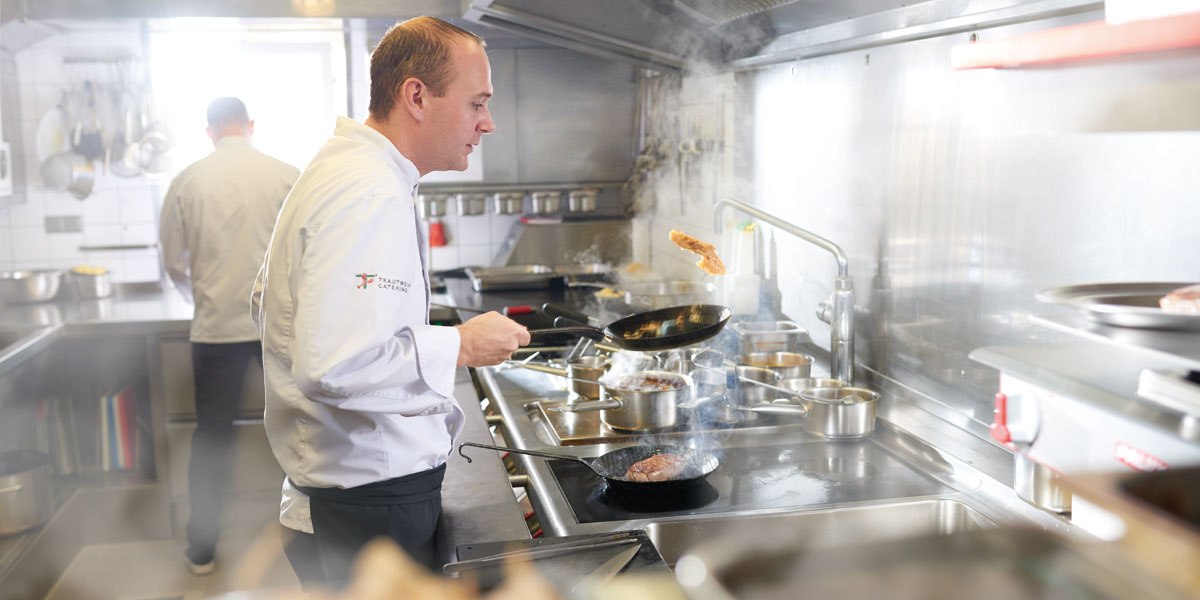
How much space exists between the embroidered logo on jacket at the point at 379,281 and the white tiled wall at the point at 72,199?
410cm

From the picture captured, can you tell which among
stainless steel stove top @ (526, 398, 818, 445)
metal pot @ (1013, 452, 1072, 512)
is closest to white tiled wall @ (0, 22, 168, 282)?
stainless steel stove top @ (526, 398, 818, 445)

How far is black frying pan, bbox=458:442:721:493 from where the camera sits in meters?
1.66

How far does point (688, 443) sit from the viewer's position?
6.68ft

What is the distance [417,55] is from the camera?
1.64 metres

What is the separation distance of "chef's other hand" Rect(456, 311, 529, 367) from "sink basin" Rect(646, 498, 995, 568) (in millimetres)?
387

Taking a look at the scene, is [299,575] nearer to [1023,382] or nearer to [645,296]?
[1023,382]

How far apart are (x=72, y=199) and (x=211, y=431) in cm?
192

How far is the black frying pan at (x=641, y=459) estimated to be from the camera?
1.66 m

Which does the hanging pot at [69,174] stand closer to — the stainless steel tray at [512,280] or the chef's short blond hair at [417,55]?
the stainless steel tray at [512,280]

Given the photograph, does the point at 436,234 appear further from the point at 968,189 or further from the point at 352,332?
the point at 352,332

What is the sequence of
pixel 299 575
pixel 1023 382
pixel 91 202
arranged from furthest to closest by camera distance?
pixel 91 202 → pixel 299 575 → pixel 1023 382

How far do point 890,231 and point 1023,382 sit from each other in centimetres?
105

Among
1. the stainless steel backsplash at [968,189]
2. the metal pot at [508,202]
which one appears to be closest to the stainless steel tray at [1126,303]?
the stainless steel backsplash at [968,189]

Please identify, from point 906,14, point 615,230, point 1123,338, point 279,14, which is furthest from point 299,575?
point 615,230
